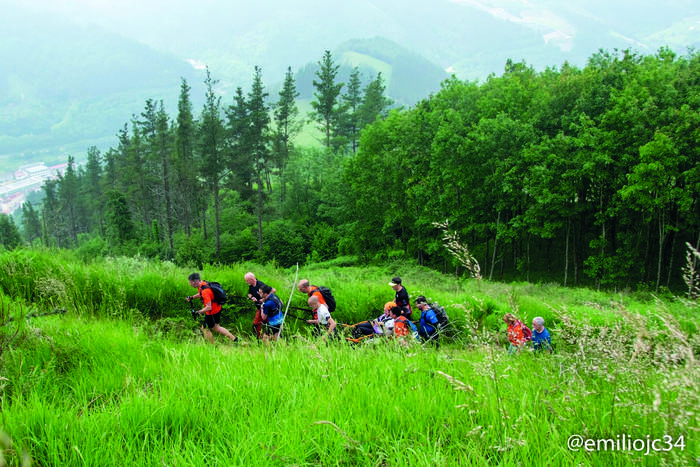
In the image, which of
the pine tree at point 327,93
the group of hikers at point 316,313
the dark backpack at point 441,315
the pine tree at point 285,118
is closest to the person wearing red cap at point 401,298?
the group of hikers at point 316,313

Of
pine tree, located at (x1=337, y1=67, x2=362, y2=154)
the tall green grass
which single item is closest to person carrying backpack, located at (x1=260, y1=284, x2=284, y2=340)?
the tall green grass

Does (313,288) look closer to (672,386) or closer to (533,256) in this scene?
(672,386)

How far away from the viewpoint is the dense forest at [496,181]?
2784cm

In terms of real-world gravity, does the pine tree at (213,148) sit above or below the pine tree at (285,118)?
below

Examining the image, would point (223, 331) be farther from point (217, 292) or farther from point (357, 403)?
point (357, 403)

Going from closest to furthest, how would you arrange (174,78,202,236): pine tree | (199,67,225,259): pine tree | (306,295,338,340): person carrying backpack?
(306,295,338,340): person carrying backpack < (199,67,225,259): pine tree < (174,78,202,236): pine tree

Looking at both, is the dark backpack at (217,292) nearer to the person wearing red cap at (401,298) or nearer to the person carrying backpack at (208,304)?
the person carrying backpack at (208,304)

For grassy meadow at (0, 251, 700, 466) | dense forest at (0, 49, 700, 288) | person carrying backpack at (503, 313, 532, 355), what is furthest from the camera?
dense forest at (0, 49, 700, 288)

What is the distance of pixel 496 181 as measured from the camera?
32.9m

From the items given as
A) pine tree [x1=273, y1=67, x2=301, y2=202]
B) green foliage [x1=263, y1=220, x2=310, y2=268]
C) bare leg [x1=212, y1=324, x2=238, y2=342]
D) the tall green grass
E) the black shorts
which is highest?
pine tree [x1=273, y1=67, x2=301, y2=202]

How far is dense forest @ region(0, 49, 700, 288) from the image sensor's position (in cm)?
2784

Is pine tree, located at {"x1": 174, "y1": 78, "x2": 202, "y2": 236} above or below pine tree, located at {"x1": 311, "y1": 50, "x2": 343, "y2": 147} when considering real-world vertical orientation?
below

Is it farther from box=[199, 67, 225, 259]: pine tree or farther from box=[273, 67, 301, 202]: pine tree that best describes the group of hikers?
box=[273, 67, 301, 202]: pine tree

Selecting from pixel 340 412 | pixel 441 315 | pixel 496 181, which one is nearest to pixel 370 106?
pixel 496 181
